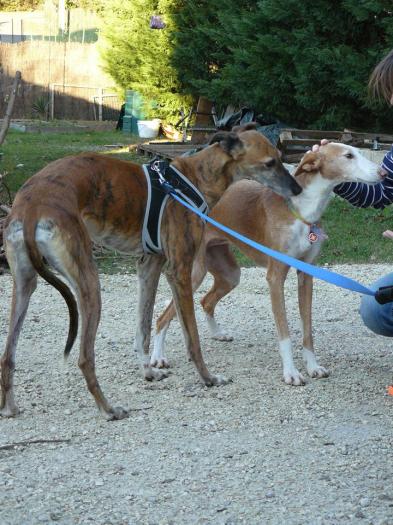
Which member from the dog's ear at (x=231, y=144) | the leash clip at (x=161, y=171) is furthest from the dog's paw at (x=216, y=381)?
the dog's ear at (x=231, y=144)

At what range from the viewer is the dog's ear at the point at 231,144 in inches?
199

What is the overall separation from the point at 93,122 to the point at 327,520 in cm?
2437

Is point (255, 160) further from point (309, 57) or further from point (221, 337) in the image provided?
point (309, 57)

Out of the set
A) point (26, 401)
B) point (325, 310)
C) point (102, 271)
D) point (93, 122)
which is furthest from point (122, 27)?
point (26, 401)

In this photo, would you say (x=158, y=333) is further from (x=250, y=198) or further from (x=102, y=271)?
(x=102, y=271)

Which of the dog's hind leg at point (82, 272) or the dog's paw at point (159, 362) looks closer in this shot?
the dog's hind leg at point (82, 272)

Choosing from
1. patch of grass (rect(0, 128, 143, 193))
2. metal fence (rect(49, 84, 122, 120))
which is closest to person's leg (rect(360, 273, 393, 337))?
patch of grass (rect(0, 128, 143, 193))

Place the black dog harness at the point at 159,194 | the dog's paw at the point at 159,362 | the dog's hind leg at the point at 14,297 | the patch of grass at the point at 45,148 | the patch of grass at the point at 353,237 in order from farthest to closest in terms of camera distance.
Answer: the patch of grass at the point at 45,148, the patch of grass at the point at 353,237, the dog's paw at the point at 159,362, the black dog harness at the point at 159,194, the dog's hind leg at the point at 14,297

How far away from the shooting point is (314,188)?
5293 mm

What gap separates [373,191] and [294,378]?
1211mm

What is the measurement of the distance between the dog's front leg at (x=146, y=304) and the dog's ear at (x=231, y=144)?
771mm

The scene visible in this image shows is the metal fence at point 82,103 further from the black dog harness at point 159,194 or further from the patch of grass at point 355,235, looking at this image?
the black dog harness at point 159,194

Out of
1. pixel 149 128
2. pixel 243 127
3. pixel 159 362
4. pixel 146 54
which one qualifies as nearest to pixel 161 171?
pixel 243 127

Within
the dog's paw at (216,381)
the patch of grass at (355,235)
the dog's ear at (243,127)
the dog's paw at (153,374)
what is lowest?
the patch of grass at (355,235)
